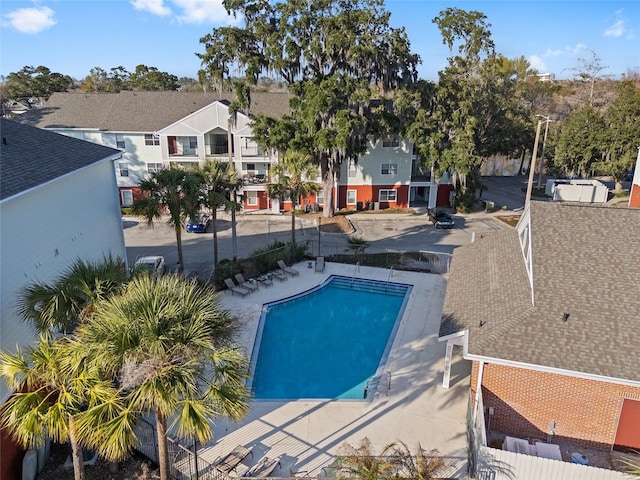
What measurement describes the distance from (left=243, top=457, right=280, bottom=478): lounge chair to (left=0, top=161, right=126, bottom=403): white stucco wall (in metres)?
6.42

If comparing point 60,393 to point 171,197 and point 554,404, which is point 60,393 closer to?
point 554,404

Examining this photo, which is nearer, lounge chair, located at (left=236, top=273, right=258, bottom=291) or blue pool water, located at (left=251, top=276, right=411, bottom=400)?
blue pool water, located at (left=251, top=276, right=411, bottom=400)

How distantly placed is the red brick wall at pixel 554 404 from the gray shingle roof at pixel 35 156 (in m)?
14.4

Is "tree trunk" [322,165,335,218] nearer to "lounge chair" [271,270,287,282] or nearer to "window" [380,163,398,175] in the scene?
"window" [380,163,398,175]

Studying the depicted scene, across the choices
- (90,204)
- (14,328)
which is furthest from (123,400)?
(90,204)

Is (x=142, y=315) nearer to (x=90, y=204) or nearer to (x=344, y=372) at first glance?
(x=344, y=372)

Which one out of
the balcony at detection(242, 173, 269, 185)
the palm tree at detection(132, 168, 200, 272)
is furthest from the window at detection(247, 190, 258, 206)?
the palm tree at detection(132, 168, 200, 272)

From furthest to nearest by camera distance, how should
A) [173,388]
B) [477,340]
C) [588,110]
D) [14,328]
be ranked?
1. [588,110]
2. [477,340]
3. [14,328]
4. [173,388]

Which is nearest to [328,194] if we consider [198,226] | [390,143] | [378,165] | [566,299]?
[378,165]

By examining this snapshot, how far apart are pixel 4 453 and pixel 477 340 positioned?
12.7m

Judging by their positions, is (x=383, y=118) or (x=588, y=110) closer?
(x=383, y=118)

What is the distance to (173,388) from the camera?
8.39 m

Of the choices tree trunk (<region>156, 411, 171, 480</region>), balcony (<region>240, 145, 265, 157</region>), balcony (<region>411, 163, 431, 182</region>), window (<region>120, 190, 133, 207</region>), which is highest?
balcony (<region>240, 145, 265, 157</region>)

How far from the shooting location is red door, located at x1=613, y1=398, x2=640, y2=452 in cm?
1222
